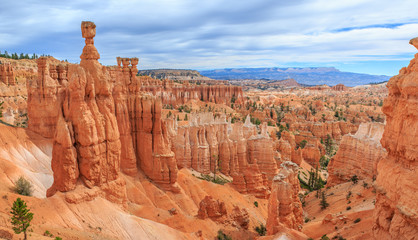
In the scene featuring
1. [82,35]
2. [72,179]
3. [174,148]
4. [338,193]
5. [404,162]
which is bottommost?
[338,193]

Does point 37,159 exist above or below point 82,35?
below

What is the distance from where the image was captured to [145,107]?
25266 millimetres

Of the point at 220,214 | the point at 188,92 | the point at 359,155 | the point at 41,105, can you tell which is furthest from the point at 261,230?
the point at 188,92

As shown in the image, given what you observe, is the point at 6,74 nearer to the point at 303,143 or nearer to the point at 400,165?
the point at 303,143

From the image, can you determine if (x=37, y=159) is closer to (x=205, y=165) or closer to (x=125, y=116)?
(x=125, y=116)

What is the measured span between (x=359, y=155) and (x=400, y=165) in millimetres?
25365

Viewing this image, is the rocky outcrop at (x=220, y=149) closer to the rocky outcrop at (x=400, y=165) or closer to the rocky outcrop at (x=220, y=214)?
the rocky outcrop at (x=220, y=214)

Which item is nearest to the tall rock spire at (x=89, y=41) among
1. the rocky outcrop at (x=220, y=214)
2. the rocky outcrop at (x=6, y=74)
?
the rocky outcrop at (x=220, y=214)

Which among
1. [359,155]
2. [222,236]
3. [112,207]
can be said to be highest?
[112,207]

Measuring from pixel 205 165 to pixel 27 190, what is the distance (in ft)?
69.8

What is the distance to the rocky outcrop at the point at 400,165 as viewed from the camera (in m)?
12.3

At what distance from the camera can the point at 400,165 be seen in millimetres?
13234

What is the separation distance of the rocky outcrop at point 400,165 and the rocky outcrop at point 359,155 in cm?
2185

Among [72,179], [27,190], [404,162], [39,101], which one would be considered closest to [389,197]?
[404,162]
